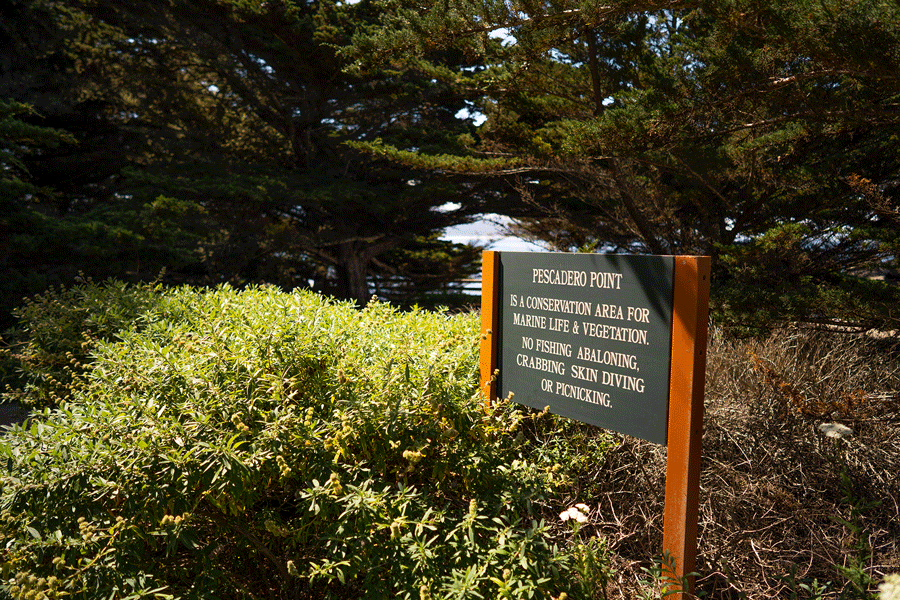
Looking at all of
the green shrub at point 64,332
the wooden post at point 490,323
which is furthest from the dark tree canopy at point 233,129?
the wooden post at point 490,323

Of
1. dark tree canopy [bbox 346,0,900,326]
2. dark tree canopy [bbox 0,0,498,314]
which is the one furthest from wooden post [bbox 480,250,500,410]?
dark tree canopy [bbox 0,0,498,314]

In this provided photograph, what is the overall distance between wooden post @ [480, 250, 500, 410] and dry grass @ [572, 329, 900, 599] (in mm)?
900

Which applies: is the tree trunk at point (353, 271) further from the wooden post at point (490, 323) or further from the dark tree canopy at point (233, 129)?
the wooden post at point (490, 323)

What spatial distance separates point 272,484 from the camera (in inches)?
96.3

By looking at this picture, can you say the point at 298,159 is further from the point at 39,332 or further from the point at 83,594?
the point at 83,594

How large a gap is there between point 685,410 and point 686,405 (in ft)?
0.07

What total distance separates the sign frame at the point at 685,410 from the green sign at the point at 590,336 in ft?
0.15

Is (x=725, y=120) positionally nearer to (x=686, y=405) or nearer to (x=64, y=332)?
(x=686, y=405)

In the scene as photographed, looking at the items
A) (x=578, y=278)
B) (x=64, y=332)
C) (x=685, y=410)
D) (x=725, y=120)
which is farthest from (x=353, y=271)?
(x=685, y=410)

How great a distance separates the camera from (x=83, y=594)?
2008 mm

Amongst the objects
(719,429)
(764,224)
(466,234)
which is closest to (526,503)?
(719,429)

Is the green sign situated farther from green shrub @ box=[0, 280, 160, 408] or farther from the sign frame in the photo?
green shrub @ box=[0, 280, 160, 408]

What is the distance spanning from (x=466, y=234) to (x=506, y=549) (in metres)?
14.7

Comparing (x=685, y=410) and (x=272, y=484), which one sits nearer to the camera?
(x=685, y=410)
